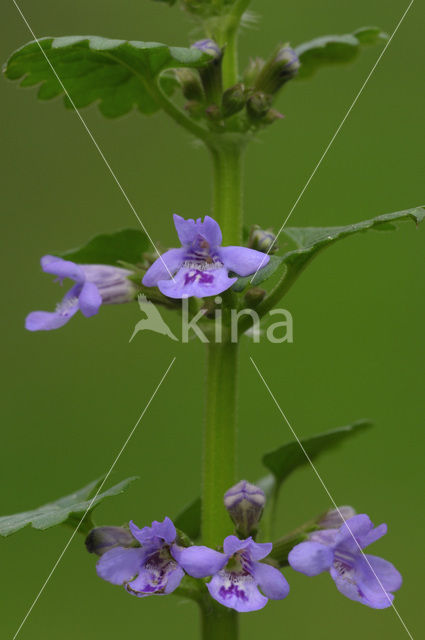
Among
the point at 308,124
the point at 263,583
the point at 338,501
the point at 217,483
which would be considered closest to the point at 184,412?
the point at 338,501

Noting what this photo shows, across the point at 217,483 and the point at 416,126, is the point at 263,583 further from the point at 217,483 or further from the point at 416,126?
the point at 416,126

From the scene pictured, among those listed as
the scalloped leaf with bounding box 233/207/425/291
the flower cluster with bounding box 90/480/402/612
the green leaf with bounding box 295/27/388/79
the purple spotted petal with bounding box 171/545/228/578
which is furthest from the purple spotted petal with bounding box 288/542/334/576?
the green leaf with bounding box 295/27/388/79

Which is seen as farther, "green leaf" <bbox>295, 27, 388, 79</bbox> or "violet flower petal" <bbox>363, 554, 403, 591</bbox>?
"green leaf" <bbox>295, 27, 388, 79</bbox>

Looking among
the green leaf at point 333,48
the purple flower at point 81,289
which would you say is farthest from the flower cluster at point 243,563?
the green leaf at point 333,48

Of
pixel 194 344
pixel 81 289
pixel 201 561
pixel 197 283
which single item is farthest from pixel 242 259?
pixel 194 344

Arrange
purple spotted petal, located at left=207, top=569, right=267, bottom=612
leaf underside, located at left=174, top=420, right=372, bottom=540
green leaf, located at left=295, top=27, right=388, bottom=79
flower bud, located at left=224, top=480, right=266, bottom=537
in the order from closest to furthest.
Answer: purple spotted petal, located at left=207, top=569, right=267, bottom=612, flower bud, located at left=224, top=480, right=266, bottom=537, leaf underside, located at left=174, top=420, right=372, bottom=540, green leaf, located at left=295, top=27, right=388, bottom=79

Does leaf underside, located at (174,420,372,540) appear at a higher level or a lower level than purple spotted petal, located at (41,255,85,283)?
lower

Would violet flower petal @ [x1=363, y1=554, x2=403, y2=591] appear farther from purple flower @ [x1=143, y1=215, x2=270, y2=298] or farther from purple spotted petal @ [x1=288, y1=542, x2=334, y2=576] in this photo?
purple flower @ [x1=143, y1=215, x2=270, y2=298]
